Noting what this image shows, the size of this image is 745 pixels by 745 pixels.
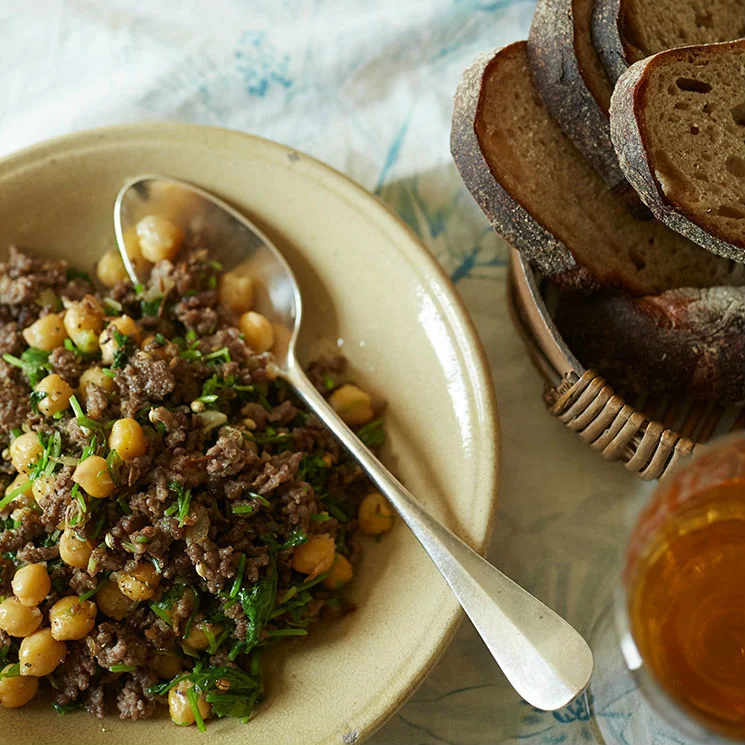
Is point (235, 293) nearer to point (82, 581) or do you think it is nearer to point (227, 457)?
point (227, 457)

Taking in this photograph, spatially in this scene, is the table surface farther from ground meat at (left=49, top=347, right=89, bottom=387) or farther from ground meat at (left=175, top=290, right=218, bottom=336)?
ground meat at (left=49, top=347, right=89, bottom=387)

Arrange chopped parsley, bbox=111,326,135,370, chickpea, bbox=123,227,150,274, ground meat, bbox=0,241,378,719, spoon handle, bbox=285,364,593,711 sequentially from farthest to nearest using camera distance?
chickpea, bbox=123,227,150,274
chopped parsley, bbox=111,326,135,370
ground meat, bbox=0,241,378,719
spoon handle, bbox=285,364,593,711

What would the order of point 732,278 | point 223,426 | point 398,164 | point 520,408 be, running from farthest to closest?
point 398,164 < point 520,408 < point 732,278 < point 223,426

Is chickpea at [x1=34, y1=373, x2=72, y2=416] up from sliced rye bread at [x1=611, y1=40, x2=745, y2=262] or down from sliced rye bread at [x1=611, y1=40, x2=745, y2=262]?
down

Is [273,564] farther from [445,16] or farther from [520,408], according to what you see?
[445,16]

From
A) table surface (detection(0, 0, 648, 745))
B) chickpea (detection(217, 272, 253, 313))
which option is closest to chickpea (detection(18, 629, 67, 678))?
chickpea (detection(217, 272, 253, 313))

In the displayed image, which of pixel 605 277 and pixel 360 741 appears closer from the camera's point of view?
pixel 360 741

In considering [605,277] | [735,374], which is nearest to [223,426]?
[605,277]
